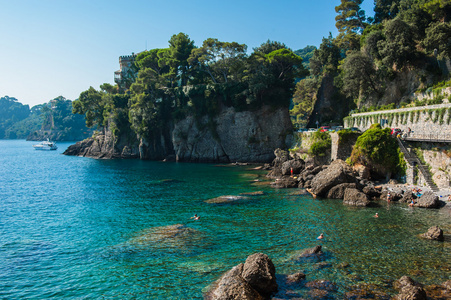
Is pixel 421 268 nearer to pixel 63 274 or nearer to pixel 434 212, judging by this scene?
pixel 434 212

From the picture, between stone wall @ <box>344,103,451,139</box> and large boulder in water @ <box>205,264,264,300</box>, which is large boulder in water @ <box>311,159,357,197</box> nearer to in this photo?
stone wall @ <box>344,103,451,139</box>

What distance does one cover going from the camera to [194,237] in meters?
24.3

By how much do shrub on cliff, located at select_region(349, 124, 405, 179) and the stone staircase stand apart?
2.98 ft

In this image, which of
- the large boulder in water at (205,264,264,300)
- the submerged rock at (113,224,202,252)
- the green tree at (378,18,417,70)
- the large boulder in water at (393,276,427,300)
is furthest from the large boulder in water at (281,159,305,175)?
the large boulder in water at (205,264,264,300)

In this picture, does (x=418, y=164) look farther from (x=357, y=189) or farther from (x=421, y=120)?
(x=357, y=189)

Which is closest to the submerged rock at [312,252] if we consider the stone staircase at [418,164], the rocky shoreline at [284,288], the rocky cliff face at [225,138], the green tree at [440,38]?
the rocky shoreline at [284,288]

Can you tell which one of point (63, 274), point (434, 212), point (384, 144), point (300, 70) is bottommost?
point (63, 274)

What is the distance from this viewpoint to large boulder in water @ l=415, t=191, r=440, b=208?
30078 millimetres

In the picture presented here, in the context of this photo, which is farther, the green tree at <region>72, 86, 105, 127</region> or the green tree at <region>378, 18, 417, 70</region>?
the green tree at <region>72, 86, 105, 127</region>

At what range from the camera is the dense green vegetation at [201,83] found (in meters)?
70.8

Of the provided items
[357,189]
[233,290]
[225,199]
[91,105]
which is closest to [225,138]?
[225,199]

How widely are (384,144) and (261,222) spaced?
23.2m

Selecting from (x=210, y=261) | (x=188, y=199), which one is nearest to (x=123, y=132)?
(x=188, y=199)

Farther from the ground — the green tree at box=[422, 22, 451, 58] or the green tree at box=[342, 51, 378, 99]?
the green tree at box=[422, 22, 451, 58]
